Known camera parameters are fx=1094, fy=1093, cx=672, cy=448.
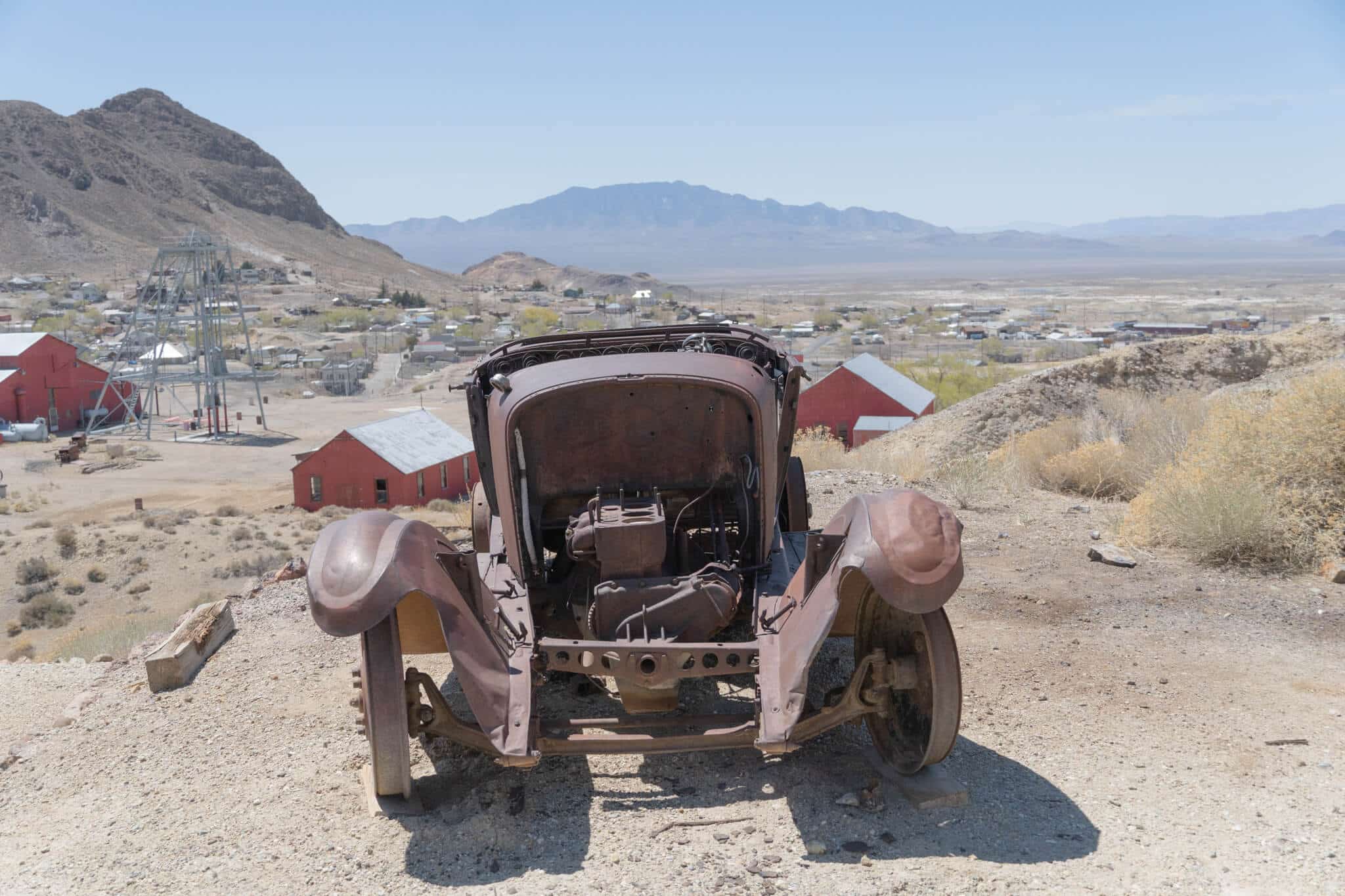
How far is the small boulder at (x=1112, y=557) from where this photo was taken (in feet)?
29.5

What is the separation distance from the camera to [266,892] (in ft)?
14.4

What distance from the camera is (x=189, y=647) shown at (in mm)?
7090

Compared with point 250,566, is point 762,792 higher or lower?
higher

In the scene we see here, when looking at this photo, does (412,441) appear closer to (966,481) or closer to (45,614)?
(45,614)

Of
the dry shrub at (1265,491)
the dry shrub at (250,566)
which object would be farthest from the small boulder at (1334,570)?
the dry shrub at (250,566)

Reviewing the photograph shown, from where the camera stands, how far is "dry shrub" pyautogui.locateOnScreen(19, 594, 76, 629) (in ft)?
59.9

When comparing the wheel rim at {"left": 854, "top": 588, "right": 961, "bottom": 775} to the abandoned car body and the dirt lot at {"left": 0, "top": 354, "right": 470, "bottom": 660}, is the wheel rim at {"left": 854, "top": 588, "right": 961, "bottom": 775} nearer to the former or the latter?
the abandoned car body

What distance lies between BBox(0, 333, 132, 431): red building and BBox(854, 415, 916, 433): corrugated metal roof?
35658 millimetres

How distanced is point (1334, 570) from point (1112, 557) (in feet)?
5.21

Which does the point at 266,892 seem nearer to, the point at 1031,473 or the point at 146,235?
the point at 1031,473

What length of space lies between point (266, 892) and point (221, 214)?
147341 millimetres

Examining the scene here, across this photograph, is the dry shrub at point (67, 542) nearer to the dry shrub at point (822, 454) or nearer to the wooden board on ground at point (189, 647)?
the dry shrub at point (822, 454)

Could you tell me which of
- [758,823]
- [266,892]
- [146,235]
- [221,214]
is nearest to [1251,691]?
[758,823]

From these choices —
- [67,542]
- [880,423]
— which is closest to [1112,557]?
[880,423]
